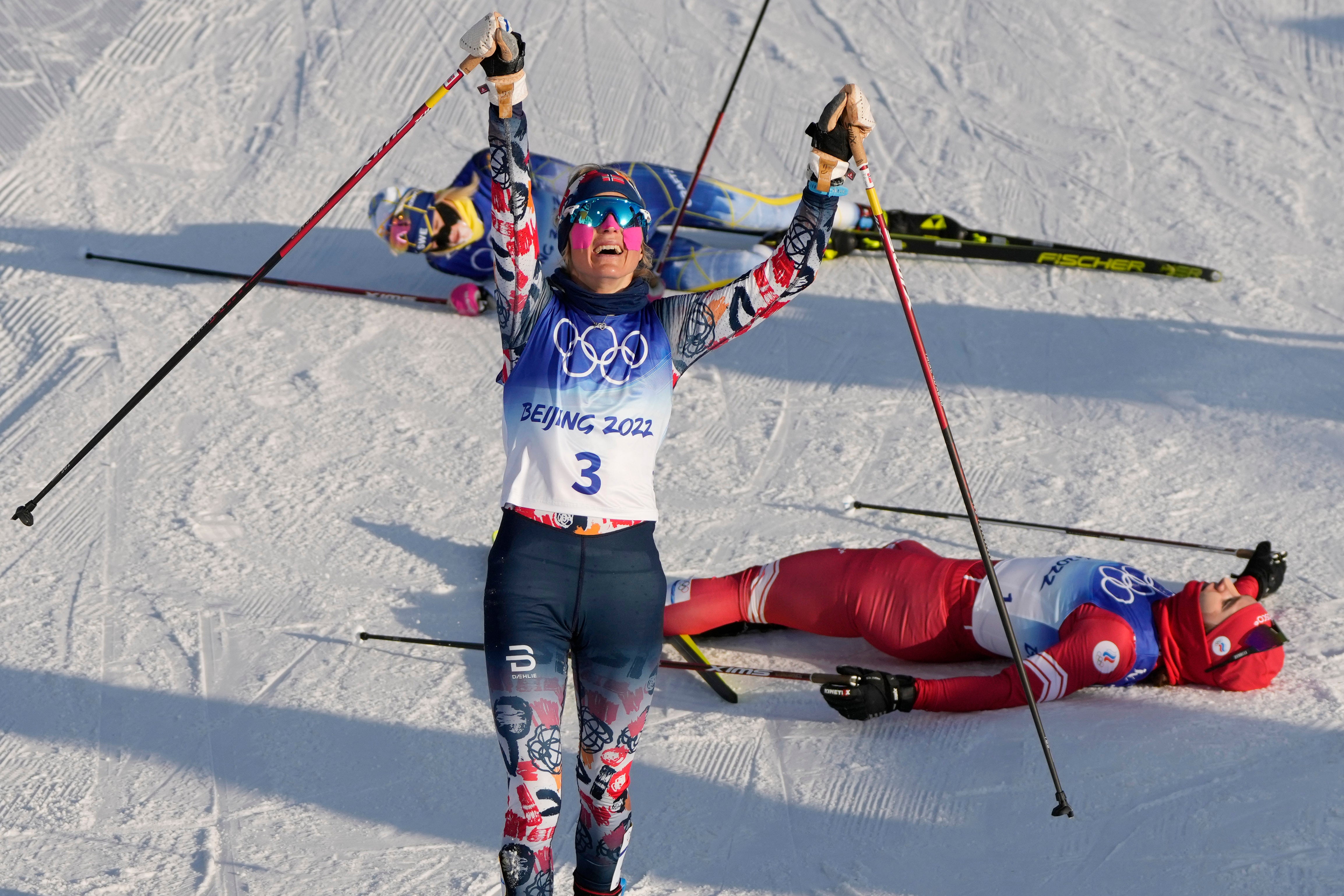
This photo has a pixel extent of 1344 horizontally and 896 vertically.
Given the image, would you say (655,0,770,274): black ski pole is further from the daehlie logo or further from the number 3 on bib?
the daehlie logo

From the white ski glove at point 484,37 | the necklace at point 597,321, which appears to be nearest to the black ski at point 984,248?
the necklace at point 597,321

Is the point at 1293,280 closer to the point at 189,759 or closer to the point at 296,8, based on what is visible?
the point at 189,759

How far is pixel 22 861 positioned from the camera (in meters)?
3.60

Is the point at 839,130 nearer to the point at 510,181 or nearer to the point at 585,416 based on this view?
the point at 510,181

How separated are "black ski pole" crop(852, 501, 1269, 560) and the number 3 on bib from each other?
225cm

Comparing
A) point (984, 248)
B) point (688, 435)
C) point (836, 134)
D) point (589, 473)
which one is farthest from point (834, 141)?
point (984, 248)

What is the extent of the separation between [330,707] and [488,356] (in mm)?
2382

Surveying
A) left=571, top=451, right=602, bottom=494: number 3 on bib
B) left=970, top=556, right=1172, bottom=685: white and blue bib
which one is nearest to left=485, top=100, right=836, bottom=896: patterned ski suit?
left=571, top=451, right=602, bottom=494: number 3 on bib

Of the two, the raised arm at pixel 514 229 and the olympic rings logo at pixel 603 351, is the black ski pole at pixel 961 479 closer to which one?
the olympic rings logo at pixel 603 351

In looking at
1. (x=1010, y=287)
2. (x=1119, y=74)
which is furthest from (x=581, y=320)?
(x=1119, y=74)

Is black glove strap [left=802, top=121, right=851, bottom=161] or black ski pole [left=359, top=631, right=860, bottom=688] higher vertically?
black glove strap [left=802, top=121, right=851, bottom=161]

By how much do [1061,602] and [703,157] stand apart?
1795mm

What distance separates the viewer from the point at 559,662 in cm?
283

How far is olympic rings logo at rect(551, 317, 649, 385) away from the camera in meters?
2.87
